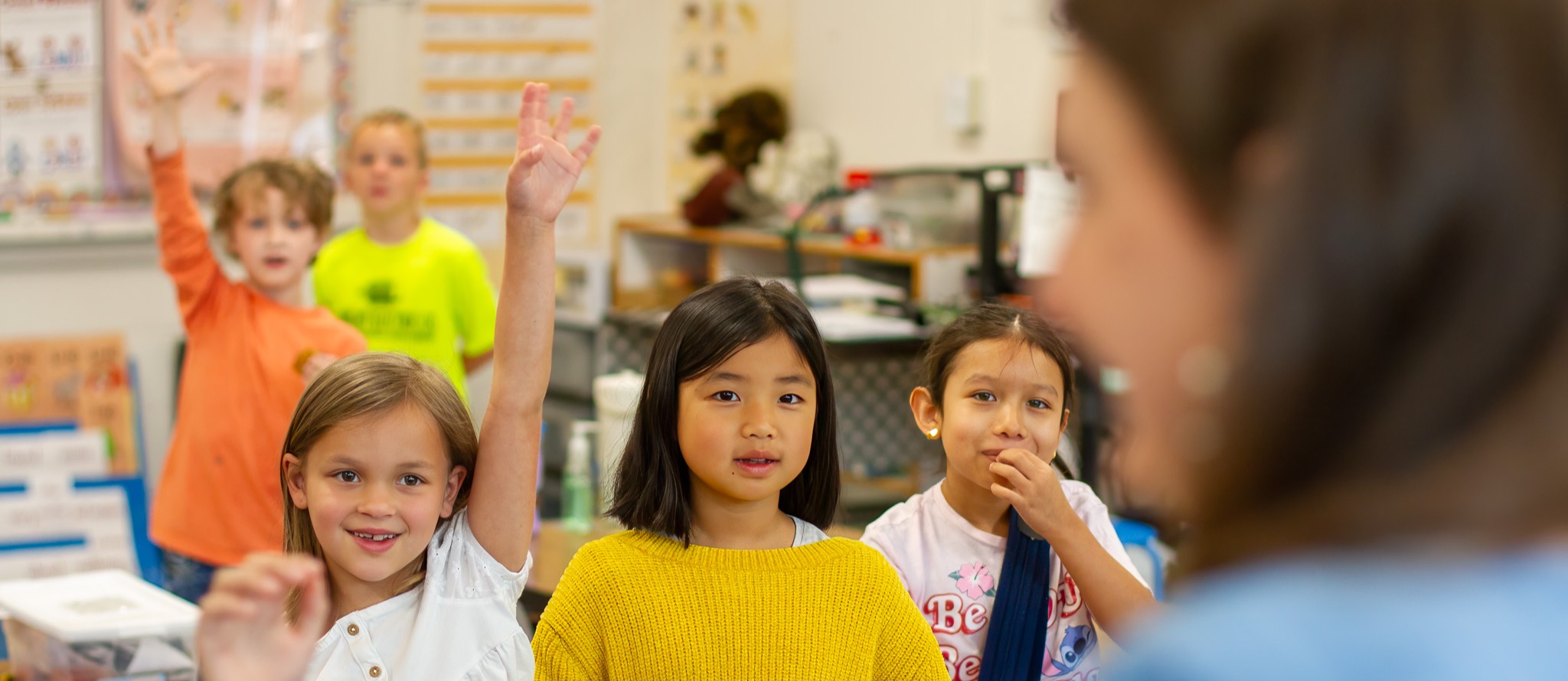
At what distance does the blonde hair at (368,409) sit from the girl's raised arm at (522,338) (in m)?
0.03

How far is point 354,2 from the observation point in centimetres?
473

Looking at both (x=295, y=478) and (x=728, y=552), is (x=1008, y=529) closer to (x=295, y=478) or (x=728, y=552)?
(x=728, y=552)

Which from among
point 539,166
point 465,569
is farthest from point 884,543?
point 539,166

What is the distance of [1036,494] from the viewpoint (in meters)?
1.50

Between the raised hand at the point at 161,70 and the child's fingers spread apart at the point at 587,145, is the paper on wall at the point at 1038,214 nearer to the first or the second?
the raised hand at the point at 161,70

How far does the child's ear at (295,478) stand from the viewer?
1.44 meters

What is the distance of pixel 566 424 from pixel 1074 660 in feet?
12.0

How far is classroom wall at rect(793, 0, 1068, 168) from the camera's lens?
446 cm

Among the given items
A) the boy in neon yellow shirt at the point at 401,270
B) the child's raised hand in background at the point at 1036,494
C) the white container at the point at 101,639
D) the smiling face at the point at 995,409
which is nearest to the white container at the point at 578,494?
the boy in neon yellow shirt at the point at 401,270

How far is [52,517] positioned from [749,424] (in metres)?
3.10

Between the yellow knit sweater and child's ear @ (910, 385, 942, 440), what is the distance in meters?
0.28

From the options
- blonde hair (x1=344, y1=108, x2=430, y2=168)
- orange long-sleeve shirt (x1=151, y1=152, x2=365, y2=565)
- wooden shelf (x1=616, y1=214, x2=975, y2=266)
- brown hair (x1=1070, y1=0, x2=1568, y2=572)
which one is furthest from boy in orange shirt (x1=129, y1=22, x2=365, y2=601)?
brown hair (x1=1070, y1=0, x2=1568, y2=572)

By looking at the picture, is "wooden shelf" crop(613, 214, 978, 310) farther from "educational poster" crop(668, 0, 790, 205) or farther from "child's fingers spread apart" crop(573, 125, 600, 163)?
"child's fingers spread apart" crop(573, 125, 600, 163)

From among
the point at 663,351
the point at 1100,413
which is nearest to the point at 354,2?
the point at 1100,413
